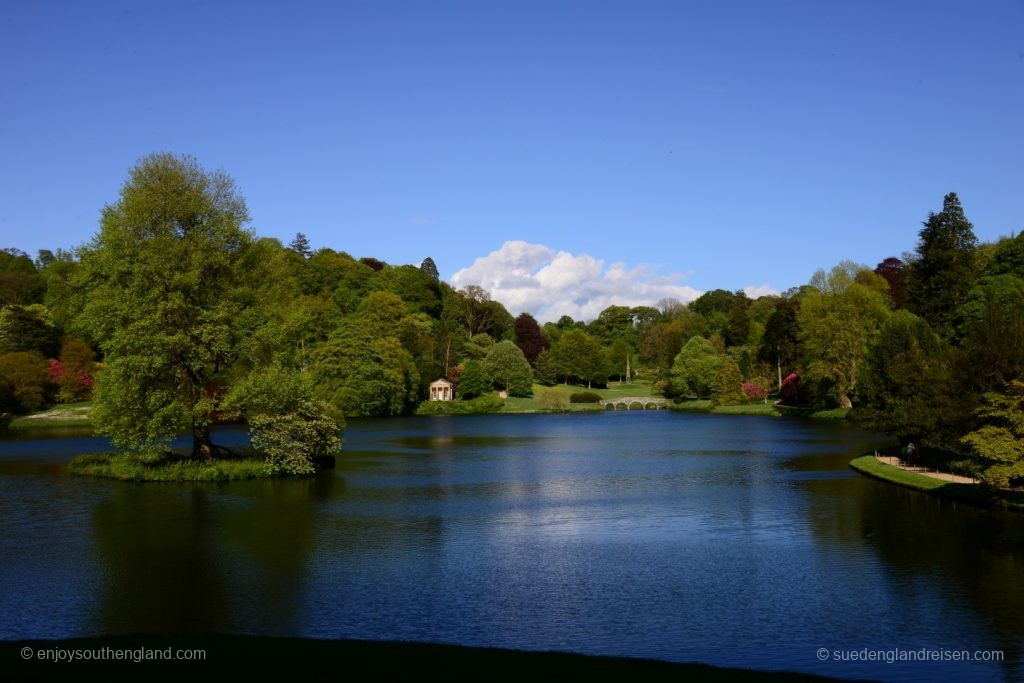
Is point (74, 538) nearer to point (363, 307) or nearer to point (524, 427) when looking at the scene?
point (524, 427)

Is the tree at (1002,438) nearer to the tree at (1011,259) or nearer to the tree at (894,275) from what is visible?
the tree at (1011,259)

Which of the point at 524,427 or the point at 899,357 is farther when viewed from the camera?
the point at 524,427

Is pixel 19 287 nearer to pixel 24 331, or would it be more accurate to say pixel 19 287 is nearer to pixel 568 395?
pixel 24 331

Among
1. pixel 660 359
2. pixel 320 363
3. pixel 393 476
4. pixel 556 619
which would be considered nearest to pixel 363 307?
pixel 320 363

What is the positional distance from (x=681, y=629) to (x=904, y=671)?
13.4 feet

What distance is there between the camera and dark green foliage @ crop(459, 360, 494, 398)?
389 feet

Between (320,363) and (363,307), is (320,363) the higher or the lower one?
the lower one

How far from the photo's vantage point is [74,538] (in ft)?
86.5

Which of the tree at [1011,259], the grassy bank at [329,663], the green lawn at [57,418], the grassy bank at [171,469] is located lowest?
the grassy bank at [329,663]

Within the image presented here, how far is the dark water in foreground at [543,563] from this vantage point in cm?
1653

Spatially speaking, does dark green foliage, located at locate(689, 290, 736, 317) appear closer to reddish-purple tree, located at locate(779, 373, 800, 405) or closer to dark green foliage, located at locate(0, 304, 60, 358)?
reddish-purple tree, located at locate(779, 373, 800, 405)

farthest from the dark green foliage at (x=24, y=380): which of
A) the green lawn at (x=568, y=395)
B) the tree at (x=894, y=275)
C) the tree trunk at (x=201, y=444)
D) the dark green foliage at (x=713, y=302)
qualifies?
the dark green foliage at (x=713, y=302)

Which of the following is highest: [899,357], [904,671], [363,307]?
[363,307]

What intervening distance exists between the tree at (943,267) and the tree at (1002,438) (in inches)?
2015
